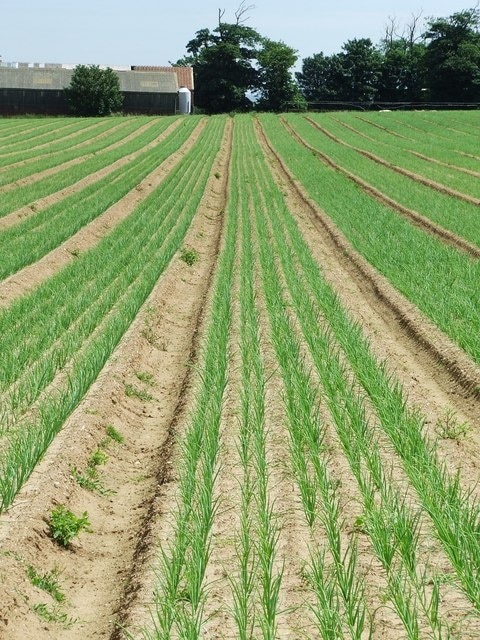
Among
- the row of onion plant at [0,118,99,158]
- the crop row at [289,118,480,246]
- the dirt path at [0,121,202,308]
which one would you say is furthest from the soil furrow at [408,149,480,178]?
the row of onion plant at [0,118,99,158]

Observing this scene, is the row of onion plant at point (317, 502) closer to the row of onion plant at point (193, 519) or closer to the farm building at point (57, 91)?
the row of onion plant at point (193, 519)

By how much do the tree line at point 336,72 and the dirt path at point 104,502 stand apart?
241 feet

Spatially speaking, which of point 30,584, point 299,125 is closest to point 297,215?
point 30,584

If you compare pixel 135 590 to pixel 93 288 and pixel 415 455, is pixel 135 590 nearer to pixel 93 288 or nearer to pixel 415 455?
pixel 415 455

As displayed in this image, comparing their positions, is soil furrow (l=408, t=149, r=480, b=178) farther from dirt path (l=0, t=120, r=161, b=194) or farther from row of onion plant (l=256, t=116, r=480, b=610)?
row of onion plant (l=256, t=116, r=480, b=610)

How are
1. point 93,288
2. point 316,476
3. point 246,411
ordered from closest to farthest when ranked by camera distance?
point 316,476, point 246,411, point 93,288

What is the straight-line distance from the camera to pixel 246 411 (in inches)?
316

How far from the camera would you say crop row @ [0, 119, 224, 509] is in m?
7.41

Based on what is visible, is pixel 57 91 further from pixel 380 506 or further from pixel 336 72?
pixel 380 506

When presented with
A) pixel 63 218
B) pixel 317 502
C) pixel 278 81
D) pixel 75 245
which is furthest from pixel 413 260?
pixel 278 81

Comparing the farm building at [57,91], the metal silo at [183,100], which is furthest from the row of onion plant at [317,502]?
the metal silo at [183,100]

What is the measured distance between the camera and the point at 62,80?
71812 mm

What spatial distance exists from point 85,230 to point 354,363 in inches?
429

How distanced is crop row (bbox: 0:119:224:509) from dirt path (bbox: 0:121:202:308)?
37cm
